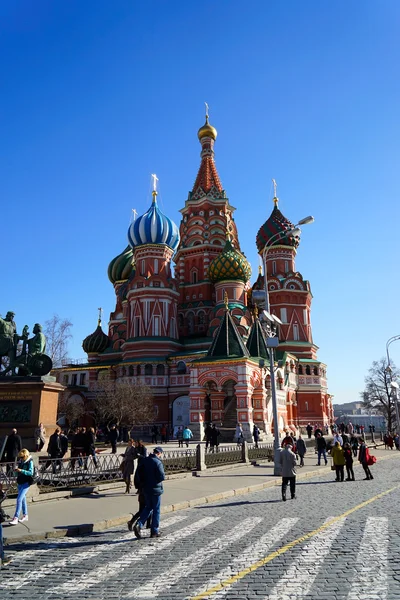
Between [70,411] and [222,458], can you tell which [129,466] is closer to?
[222,458]

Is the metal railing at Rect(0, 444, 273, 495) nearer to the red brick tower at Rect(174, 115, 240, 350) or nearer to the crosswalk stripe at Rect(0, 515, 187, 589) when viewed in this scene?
the crosswalk stripe at Rect(0, 515, 187, 589)

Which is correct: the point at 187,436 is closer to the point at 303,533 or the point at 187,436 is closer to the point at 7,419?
the point at 7,419

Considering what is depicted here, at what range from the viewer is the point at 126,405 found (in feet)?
122

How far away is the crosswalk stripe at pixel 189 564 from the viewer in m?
5.54

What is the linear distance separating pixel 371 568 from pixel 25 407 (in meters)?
13.2

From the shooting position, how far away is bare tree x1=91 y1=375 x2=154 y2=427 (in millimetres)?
37062

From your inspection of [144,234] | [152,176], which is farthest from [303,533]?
[152,176]

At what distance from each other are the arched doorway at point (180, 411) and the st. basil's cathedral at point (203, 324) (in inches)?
3.7

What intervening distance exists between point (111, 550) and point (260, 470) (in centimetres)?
1284

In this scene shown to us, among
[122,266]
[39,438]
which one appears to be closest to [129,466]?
[39,438]

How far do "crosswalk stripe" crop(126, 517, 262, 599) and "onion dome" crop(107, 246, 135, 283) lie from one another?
54.5 m

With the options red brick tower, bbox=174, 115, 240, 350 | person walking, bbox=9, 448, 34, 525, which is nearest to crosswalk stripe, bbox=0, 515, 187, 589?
person walking, bbox=9, 448, 34, 525

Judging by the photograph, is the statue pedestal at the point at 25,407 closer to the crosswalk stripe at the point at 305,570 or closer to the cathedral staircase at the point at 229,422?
the crosswalk stripe at the point at 305,570

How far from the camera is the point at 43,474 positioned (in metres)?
13.1
